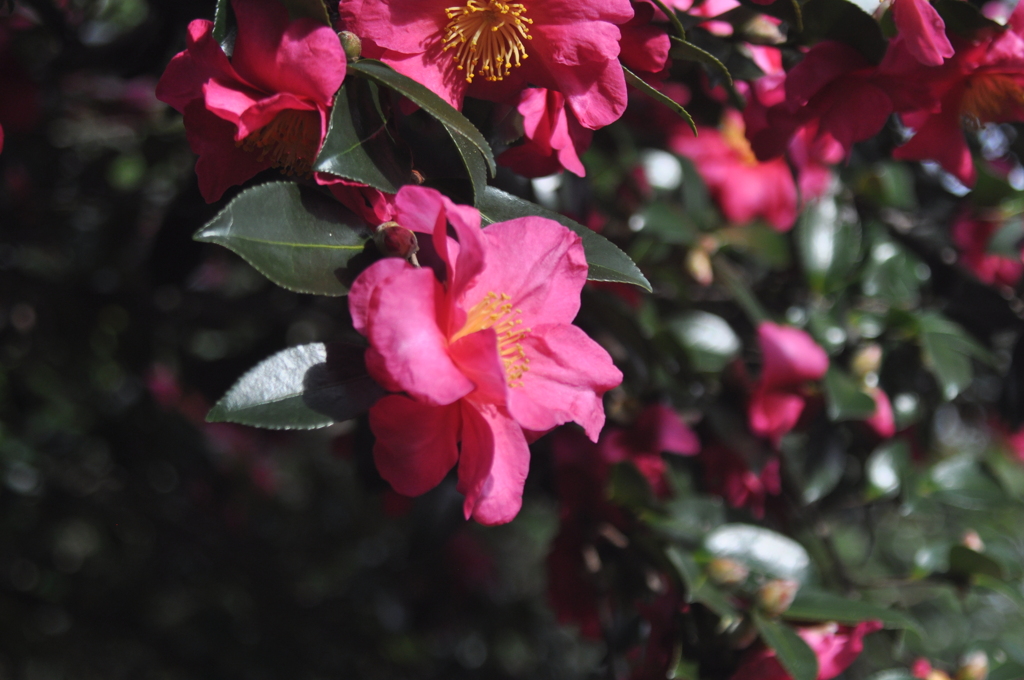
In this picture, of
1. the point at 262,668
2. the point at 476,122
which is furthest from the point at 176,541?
the point at 476,122

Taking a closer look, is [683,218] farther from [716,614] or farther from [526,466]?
[526,466]

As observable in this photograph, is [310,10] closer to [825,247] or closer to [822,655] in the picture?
[822,655]

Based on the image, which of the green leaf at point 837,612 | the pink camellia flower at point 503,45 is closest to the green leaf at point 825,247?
the green leaf at point 837,612

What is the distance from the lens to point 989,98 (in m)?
0.69

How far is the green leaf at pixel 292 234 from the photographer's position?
1.49 feet

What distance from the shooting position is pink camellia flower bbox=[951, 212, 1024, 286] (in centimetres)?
126

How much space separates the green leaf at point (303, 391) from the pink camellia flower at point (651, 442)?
1.84 ft

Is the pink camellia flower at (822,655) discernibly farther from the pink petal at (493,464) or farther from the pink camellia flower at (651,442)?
the pink petal at (493,464)

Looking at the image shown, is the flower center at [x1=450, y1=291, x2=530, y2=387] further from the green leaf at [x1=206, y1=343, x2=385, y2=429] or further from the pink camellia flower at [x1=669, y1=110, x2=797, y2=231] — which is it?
the pink camellia flower at [x1=669, y1=110, x2=797, y2=231]

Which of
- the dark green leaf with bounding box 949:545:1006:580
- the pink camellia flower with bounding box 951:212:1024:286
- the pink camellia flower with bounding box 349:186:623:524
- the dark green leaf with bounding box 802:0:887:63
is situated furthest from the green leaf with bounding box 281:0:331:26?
the pink camellia flower with bounding box 951:212:1024:286

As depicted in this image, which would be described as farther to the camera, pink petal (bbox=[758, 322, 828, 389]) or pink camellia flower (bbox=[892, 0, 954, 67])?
pink petal (bbox=[758, 322, 828, 389])

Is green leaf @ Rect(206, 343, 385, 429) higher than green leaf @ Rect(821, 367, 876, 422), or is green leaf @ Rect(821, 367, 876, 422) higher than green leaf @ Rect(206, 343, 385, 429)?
green leaf @ Rect(206, 343, 385, 429)

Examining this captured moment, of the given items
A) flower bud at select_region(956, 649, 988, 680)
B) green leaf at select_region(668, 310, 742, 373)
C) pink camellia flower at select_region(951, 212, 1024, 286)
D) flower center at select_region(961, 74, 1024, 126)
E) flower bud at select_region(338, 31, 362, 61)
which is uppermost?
flower center at select_region(961, 74, 1024, 126)

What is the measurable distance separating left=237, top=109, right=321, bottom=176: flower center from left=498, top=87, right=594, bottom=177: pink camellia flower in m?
0.15
